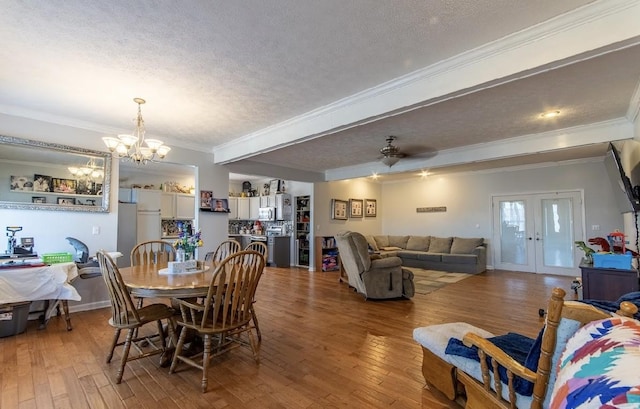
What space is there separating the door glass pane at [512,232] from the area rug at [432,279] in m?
1.45

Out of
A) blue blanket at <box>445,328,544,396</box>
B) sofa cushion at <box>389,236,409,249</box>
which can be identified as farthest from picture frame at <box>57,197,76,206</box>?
sofa cushion at <box>389,236,409,249</box>

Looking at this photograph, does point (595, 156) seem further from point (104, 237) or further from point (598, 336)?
point (104, 237)

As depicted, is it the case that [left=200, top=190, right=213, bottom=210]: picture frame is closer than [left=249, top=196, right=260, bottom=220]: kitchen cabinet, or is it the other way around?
[left=200, top=190, right=213, bottom=210]: picture frame

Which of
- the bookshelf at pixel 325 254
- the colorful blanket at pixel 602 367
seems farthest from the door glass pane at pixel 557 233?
the colorful blanket at pixel 602 367

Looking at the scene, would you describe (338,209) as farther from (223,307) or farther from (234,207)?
(223,307)

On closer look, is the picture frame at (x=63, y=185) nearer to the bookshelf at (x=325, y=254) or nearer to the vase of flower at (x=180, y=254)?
the vase of flower at (x=180, y=254)

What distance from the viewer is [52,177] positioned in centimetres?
395

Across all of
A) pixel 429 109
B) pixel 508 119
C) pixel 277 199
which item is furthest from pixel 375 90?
pixel 277 199

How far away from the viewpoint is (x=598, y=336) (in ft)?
2.99

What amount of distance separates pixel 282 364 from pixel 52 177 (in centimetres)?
390

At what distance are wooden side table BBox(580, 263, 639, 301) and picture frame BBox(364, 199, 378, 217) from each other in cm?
637

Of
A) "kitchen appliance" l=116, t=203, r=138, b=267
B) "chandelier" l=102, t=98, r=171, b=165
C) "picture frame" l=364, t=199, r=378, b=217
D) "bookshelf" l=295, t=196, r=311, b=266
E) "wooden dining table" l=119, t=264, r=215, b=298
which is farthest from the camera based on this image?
"picture frame" l=364, t=199, r=378, b=217

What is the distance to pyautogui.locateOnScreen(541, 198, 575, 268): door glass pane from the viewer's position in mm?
6629

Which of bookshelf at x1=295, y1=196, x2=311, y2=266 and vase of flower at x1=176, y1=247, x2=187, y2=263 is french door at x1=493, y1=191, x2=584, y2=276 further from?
vase of flower at x1=176, y1=247, x2=187, y2=263
